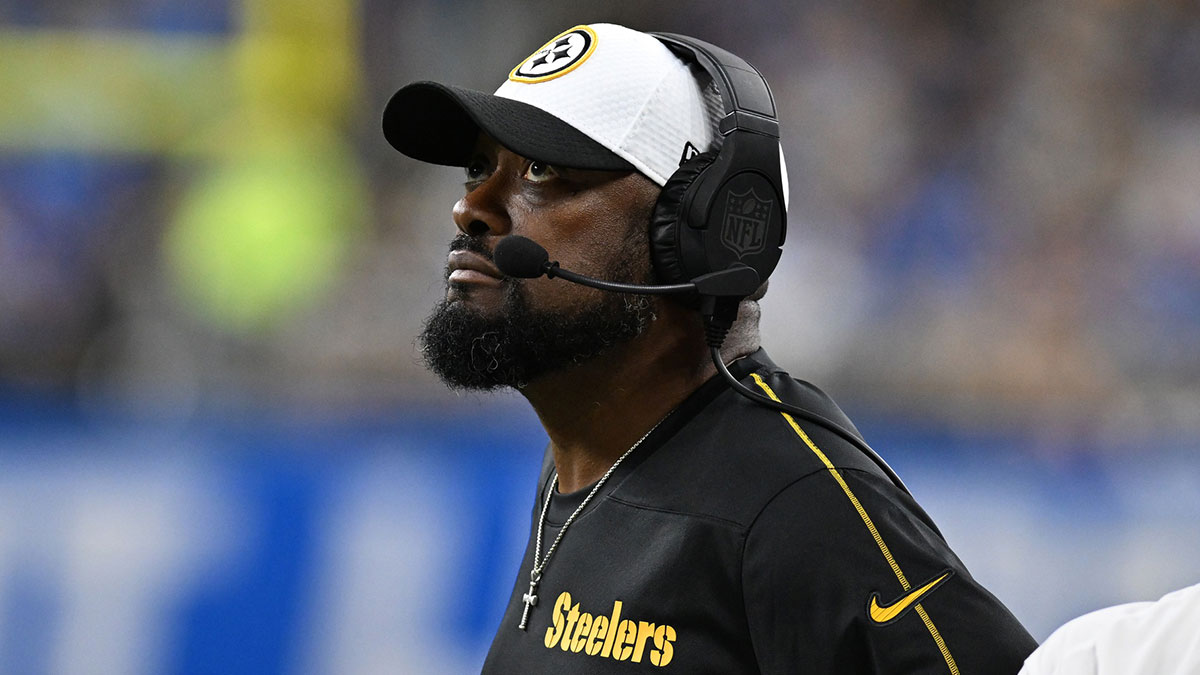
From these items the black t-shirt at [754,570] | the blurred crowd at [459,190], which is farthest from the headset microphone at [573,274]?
the blurred crowd at [459,190]

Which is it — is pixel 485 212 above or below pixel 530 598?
above

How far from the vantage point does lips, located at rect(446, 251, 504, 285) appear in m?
1.21

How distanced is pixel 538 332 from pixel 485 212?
0.43 ft

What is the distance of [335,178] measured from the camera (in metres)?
4.61

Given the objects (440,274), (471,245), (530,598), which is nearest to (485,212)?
(471,245)

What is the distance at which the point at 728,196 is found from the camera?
1.18m

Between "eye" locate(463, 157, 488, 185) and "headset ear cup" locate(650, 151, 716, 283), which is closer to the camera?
"headset ear cup" locate(650, 151, 716, 283)

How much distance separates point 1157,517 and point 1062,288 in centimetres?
111

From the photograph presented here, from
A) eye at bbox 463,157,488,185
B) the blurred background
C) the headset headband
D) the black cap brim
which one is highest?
the headset headband

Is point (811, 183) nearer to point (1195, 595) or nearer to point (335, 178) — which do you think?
point (335, 178)

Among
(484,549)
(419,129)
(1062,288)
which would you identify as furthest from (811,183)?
(419,129)

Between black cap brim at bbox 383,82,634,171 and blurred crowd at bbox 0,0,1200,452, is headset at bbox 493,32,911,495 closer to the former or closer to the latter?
black cap brim at bbox 383,82,634,171

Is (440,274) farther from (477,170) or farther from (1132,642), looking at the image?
(1132,642)

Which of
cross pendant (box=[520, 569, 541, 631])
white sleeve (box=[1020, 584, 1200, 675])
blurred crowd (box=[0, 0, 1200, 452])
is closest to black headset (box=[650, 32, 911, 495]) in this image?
cross pendant (box=[520, 569, 541, 631])
